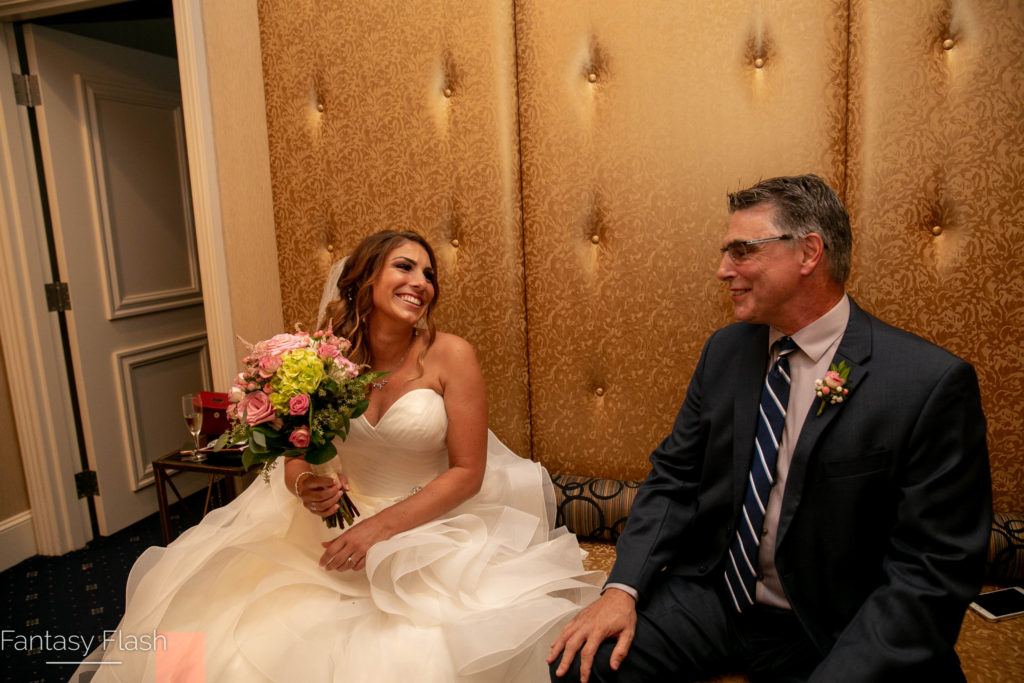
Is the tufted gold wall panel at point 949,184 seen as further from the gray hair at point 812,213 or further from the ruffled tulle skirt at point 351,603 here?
the ruffled tulle skirt at point 351,603

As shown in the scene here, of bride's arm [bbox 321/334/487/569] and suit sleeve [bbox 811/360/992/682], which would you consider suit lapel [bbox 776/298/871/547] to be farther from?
bride's arm [bbox 321/334/487/569]

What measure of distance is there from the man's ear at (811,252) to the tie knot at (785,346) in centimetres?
17

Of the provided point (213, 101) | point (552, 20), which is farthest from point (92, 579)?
point (552, 20)

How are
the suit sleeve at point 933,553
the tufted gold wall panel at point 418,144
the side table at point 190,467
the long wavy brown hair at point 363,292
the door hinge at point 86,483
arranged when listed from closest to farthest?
the suit sleeve at point 933,553
the long wavy brown hair at point 363,292
the tufted gold wall panel at point 418,144
the side table at point 190,467
the door hinge at point 86,483

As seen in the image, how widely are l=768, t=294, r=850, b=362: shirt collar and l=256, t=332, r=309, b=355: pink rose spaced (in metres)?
1.20

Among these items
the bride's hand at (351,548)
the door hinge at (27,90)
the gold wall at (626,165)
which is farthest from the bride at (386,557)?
the door hinge at (27,90)

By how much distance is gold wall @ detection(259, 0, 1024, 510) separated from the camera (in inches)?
72.4

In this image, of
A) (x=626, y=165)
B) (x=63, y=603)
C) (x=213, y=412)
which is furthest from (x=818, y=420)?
(x=63, y=603)

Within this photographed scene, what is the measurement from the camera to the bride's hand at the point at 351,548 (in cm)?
174

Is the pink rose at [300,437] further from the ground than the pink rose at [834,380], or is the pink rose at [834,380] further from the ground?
the pink rose at [834,380]

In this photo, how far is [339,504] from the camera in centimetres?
184

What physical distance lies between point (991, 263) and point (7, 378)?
391cm

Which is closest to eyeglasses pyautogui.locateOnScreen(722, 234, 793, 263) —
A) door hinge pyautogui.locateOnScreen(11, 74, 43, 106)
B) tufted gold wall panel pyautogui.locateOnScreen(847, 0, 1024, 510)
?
tufted gold wall panel pyautogui.locateOnScreen(847, 0, 1024, 510)

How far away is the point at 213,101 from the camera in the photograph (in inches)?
95.0
